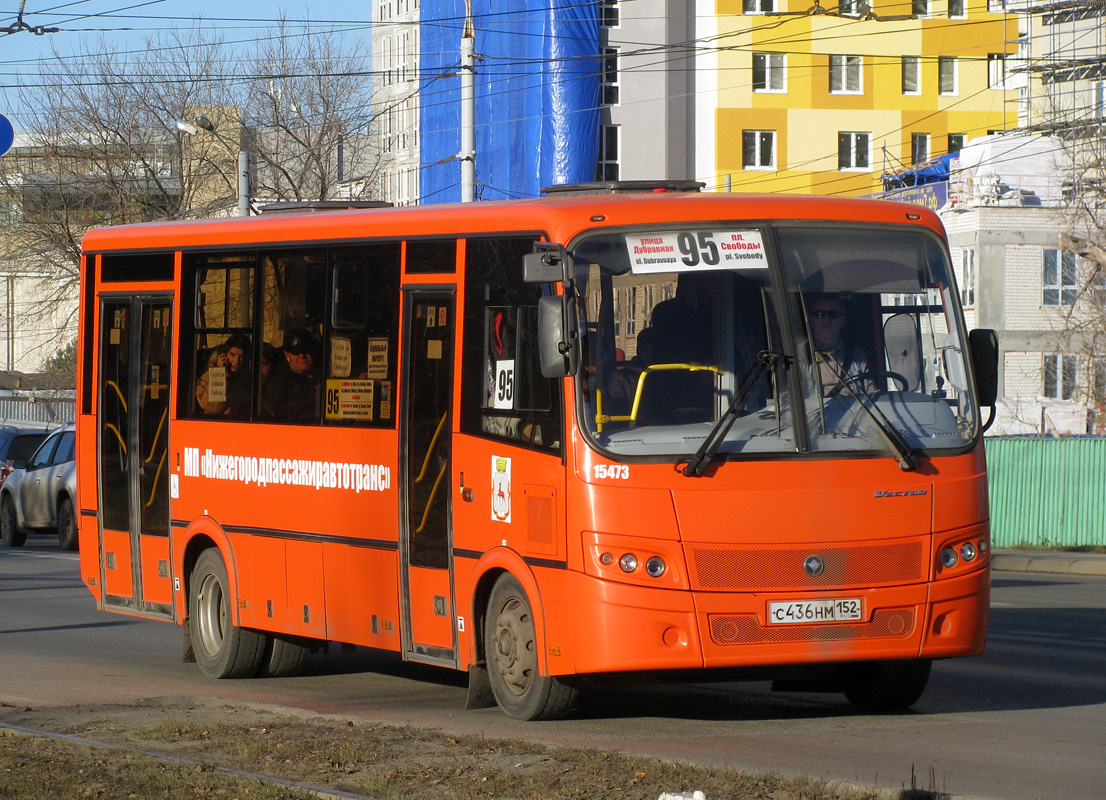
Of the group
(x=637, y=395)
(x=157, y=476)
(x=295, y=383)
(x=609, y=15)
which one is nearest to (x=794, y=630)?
(x=637, y=395)

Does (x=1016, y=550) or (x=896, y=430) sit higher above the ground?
(x=896, y=430)

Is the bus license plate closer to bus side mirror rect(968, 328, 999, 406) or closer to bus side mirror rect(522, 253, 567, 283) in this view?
bus side mirror rect(968, 328, 999, 406)

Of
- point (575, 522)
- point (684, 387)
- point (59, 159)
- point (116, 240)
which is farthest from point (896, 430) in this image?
point (59, 159)

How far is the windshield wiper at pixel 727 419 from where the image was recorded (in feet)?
28.2

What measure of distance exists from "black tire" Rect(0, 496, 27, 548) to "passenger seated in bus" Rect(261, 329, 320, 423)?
691 inches

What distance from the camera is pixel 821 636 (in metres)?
8.62

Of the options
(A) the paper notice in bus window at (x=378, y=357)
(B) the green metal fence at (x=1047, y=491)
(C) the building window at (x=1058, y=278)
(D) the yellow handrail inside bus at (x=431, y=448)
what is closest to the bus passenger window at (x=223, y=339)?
(A) the paper notice in bus window at (x=378, y=357)

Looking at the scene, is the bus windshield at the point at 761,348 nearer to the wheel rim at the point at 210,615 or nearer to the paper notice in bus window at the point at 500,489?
the paper notice in bus window at the point at 500,489

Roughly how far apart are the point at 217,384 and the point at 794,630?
203 inches

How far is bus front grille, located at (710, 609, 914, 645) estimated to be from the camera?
336 inches

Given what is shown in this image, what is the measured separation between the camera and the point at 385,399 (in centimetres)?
1048

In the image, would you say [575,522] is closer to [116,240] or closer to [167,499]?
[167,499]

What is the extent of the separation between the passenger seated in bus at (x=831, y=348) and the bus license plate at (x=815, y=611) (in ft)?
3.54

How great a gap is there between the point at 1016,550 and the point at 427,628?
21.0 m
